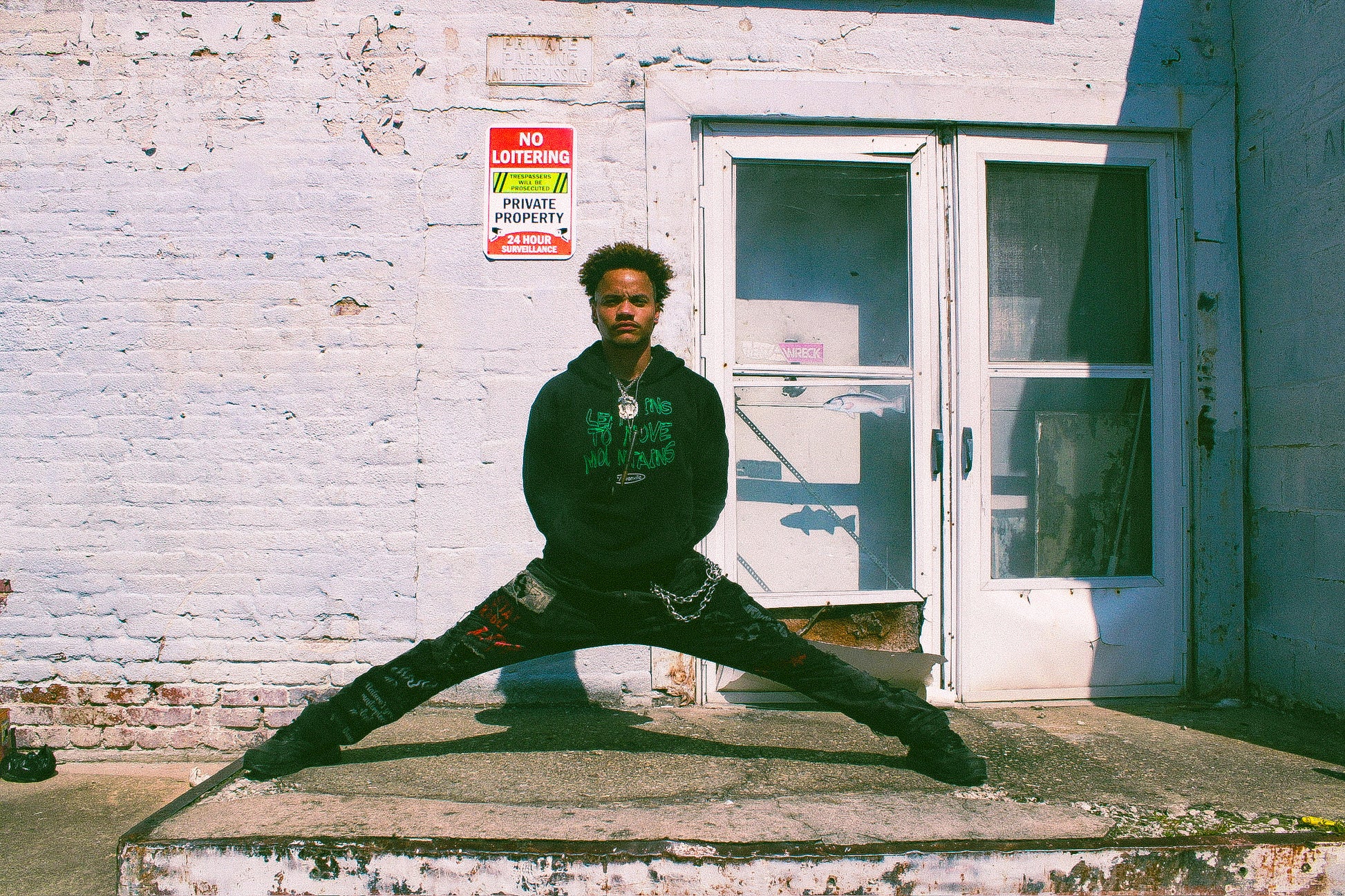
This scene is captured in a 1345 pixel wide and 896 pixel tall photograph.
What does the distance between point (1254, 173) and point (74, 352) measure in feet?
16.9

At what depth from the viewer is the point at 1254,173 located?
3607mm

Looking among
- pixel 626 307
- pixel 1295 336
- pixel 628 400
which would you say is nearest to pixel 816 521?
pixel 628 400

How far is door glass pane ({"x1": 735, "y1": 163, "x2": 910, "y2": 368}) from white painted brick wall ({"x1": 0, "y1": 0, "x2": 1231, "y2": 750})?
44 cm

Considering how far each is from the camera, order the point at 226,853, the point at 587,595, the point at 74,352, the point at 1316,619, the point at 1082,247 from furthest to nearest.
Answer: the point at 1082,247 → the point at 74,352 → the point at 1316,619 → the point at 587,595 → the point at 226,853

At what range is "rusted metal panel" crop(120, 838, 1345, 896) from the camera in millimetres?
2168

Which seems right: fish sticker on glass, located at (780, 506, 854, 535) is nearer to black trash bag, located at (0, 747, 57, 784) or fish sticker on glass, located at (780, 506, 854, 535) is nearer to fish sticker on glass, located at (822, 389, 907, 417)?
fish sticker on glass, located at (822, 389, 907, 417)

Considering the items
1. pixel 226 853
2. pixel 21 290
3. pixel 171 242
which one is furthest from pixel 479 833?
pixel 21 290

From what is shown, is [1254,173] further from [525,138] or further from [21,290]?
[21,290]

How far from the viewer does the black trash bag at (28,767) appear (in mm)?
3283

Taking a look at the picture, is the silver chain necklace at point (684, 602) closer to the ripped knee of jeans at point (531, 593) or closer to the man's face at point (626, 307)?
the ripped knee of jeans at point (531, 593)

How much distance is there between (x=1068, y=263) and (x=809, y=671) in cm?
241

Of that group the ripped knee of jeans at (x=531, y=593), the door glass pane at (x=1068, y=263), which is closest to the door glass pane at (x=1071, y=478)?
the door glass pane at (x=1068, y=263)

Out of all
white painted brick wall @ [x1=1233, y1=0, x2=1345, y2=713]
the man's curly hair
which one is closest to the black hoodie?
the man's curly hair

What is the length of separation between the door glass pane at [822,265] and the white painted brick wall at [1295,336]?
1516 millimetres
